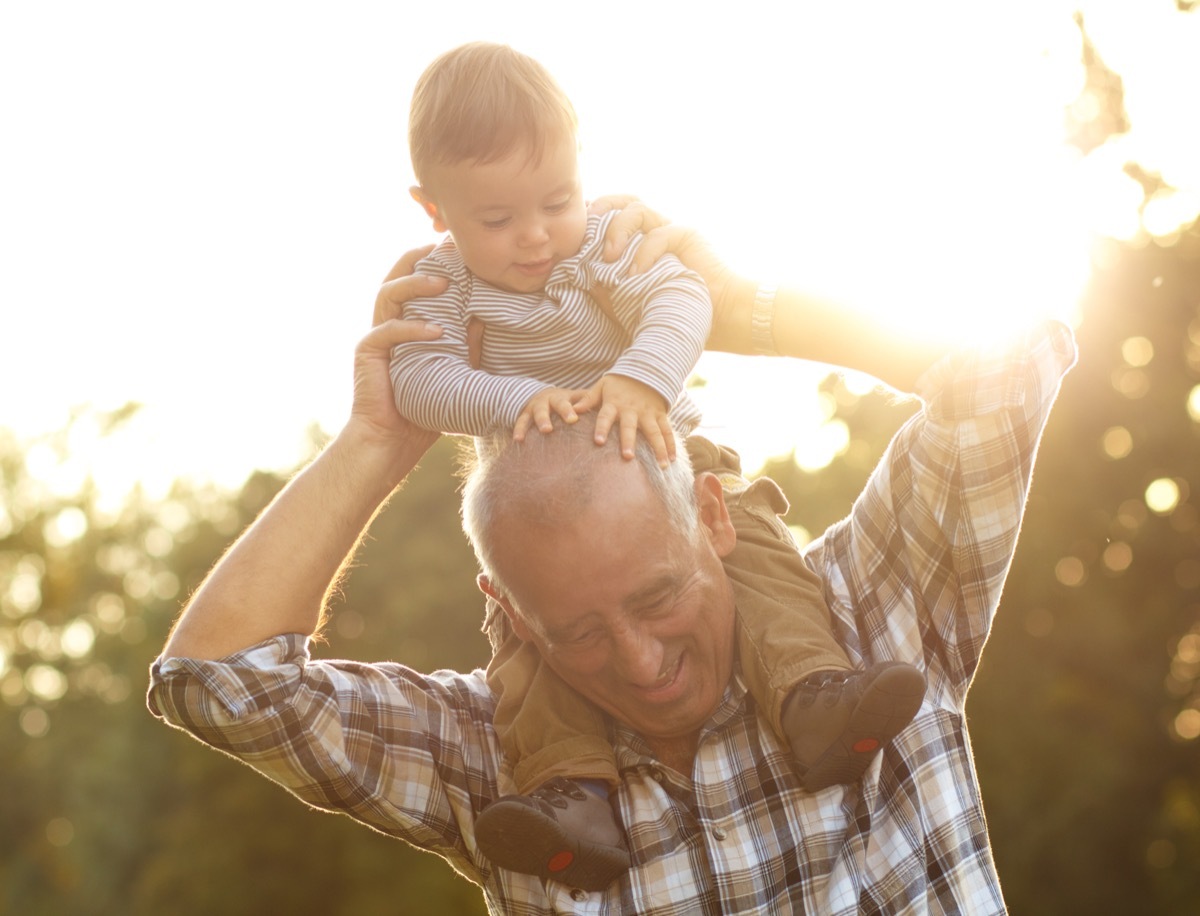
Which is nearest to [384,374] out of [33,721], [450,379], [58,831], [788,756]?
[450,379]

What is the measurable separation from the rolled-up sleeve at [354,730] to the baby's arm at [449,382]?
0.61 metres

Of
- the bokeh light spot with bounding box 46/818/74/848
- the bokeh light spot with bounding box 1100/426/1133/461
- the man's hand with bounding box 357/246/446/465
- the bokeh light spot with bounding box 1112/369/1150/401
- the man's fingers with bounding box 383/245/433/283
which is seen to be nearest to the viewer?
the man's hand with bounding box 357/246/446/465

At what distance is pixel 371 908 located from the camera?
2344 centimetres

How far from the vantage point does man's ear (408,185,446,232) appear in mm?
3193

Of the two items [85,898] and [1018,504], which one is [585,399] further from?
[85,898]

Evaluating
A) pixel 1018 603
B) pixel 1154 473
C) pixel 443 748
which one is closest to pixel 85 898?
pixel 1018 603

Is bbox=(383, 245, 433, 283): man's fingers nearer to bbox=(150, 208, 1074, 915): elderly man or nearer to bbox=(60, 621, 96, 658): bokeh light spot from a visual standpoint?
bbox=(150, 208, 1074, 915): elderly man

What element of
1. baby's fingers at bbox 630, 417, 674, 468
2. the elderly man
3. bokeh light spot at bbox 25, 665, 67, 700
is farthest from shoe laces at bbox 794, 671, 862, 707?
bokeh light spot at bbox 25, 665, 67, 700

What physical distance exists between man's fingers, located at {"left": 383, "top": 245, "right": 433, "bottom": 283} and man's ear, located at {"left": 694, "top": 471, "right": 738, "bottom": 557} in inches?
35.9

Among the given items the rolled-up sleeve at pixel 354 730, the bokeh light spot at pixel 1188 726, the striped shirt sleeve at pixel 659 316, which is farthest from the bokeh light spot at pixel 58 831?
the striped shirt sleeve at pixel 659 316

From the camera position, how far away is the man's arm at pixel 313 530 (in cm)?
306

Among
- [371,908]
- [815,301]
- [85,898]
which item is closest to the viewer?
[815,301]

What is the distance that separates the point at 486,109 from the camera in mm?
2998

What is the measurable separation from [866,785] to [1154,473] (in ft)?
61.9
